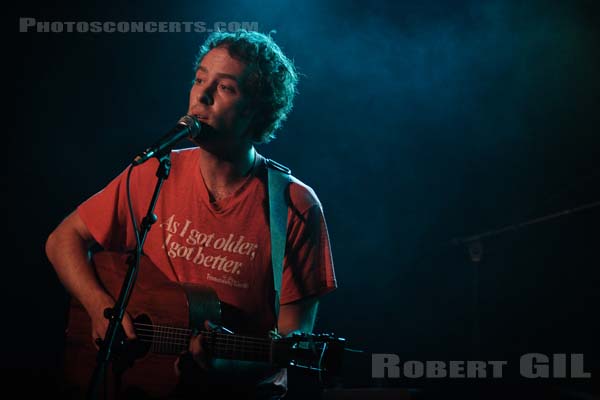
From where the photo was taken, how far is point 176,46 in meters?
4.35

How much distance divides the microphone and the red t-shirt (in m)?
0.50

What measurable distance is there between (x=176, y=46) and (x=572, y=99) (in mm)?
3682

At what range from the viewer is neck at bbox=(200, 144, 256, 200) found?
9.74ft

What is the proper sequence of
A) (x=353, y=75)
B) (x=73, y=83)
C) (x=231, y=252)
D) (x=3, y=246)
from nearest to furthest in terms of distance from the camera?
1. (x=231, y=252)
2. (x=3, y=246)
3. (x=73, y=83)
4. (x=353, y=75)

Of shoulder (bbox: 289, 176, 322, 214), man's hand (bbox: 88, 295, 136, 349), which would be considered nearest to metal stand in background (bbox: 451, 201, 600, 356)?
shoulder (bbox: 289, 176, 322, 214)

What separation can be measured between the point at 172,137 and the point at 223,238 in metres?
0.76

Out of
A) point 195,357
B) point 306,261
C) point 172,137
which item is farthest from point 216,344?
point 172,137

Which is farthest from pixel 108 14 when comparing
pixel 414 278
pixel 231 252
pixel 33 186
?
pixel 414 278

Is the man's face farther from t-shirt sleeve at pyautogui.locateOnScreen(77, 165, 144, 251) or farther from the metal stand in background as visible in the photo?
the metal stand in background

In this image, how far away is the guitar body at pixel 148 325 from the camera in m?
2.44

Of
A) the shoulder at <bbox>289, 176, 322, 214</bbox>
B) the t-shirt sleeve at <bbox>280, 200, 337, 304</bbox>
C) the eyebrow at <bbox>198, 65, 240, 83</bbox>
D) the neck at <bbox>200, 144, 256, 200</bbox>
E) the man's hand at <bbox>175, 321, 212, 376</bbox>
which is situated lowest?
the man's hand at <bbox>175, 321, 212, 376</bbox>

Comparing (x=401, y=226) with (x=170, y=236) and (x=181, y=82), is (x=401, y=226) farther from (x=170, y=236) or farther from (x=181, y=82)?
(x=170, y=236)

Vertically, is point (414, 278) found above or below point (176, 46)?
below

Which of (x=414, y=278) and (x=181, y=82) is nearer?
(x=181, y=82)
